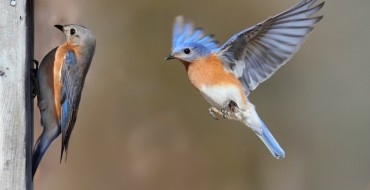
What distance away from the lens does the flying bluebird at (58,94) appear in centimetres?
335

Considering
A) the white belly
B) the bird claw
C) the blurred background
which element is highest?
the white belly

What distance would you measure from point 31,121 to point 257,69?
41.5 inches

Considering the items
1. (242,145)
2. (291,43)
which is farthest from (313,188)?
(291,43)

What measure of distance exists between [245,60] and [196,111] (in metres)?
1.25

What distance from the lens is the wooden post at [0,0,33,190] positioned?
3164 millimetres

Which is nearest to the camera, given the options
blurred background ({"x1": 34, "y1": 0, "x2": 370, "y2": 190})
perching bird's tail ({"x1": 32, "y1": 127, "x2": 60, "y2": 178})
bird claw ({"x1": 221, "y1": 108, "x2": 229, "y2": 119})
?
perching bird's tail ({"x1": 32, "y1": 127, "x2": 60, "y2": 178})

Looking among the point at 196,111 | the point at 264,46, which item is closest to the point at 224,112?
the point at 264,46

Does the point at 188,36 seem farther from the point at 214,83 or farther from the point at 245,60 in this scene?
the point at 214,83

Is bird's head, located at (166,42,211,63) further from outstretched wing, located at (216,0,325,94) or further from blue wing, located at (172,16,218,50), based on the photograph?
blue wing, located at (172,16,218,50)

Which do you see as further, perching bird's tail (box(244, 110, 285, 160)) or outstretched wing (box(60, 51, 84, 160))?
perching bird's tail (box(244, 110, 285, 160))

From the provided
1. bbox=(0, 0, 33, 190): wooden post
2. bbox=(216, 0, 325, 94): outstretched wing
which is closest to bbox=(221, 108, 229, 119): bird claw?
bbox=(216, 0, 325, 94): outstretched wing

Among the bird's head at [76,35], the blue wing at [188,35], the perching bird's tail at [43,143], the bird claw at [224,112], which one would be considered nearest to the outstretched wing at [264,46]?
the bird claw at [224,112]

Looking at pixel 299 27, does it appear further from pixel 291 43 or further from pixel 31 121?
pixel 31 121

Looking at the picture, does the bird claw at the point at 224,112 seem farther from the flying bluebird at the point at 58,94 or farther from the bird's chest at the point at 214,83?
the flying bluebird at the point at 58,94
